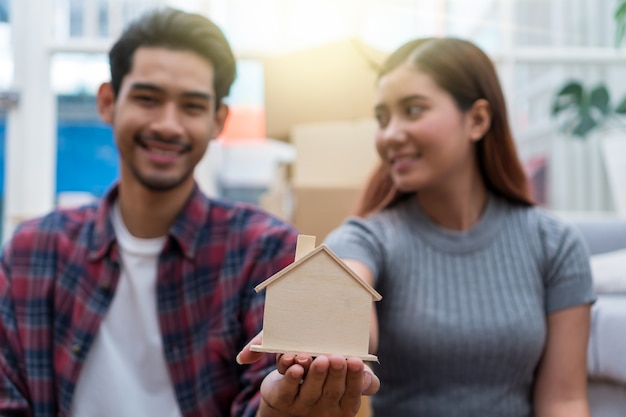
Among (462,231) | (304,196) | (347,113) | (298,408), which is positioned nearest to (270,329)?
(298,408)

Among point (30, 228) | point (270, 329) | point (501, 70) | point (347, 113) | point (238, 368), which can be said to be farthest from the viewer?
point (501, 70)

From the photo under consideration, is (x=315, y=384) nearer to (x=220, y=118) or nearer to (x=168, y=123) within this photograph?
(x=168, y=123)

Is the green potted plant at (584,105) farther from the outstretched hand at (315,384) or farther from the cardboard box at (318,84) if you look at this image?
the outstretched hand at (315,384)

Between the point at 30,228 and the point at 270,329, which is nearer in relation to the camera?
the point at 270,329

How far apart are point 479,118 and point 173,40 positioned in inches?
22.6

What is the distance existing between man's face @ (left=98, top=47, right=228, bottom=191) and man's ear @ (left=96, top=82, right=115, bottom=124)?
7 cm

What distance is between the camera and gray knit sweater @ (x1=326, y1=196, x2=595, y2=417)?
1126mm

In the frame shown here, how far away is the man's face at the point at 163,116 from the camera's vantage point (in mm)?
1112

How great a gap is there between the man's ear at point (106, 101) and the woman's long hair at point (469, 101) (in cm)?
50

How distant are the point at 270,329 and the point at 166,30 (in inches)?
27.2

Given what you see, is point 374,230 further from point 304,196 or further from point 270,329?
point 304,196

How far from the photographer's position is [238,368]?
1062 mm

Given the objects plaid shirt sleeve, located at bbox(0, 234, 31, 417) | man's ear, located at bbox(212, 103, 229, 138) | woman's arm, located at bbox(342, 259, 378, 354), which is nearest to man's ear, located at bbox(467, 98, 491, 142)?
woman's arm, located at bbox(342, 259, 378, 354)

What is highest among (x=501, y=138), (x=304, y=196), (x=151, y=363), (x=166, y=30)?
(x=166, y=30)
